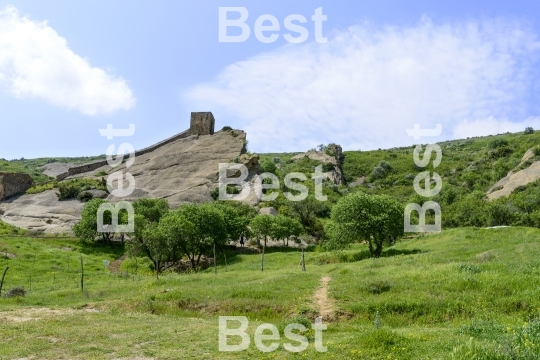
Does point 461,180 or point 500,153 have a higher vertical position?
point 500,153

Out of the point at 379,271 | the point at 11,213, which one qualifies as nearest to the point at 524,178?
the point at 379,271

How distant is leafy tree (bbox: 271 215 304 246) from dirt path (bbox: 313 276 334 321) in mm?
34532

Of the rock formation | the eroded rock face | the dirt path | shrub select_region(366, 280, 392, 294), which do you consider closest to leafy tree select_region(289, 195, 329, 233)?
the rock formation

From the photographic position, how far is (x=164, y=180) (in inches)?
3570

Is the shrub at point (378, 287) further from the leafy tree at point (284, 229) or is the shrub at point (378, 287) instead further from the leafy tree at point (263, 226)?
the leafy tree at point (263, 226)

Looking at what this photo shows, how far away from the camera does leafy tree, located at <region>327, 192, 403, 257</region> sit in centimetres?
4197

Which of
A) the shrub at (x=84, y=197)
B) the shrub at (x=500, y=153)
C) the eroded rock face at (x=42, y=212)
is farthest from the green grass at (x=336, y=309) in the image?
the shrub at (x=500, y=153)

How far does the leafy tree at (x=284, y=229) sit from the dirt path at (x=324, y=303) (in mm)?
34532

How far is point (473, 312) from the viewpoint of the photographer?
17.8 metres

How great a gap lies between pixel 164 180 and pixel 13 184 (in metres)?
31.0

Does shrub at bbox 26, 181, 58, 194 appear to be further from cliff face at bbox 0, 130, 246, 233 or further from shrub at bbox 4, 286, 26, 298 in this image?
shrub at bbox 4, 286, 26, 298

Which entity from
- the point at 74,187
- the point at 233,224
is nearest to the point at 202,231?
the point at 233,224

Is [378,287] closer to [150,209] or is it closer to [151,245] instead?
[151,245]

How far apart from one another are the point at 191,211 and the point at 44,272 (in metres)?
17.7
